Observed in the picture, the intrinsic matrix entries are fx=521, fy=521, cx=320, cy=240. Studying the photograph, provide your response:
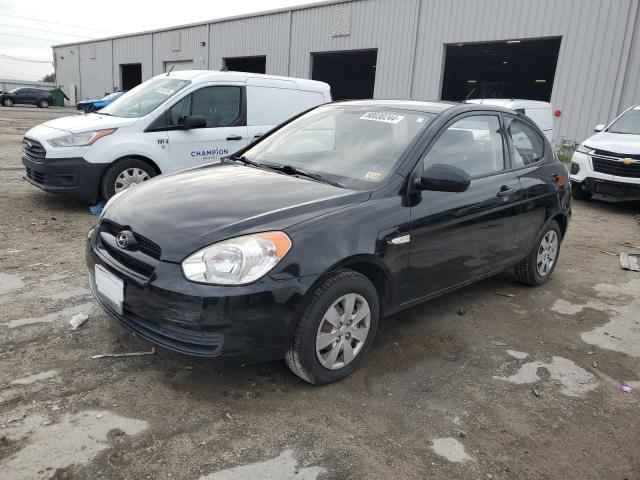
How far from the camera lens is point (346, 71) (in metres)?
29.5

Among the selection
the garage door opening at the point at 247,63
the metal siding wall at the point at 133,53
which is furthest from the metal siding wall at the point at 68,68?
the garage door opening at the point at 247,63

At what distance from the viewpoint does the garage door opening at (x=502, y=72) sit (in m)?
24.4

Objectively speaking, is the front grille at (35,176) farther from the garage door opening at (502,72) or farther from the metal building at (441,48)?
the garage door opening at (502,72)

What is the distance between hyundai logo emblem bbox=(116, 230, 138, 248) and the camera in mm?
2899

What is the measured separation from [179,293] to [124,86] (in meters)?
40.9

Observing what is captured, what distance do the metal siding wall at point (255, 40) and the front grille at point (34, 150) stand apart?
17797 mm

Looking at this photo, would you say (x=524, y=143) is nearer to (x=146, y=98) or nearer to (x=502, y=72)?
(x=146, y=98)

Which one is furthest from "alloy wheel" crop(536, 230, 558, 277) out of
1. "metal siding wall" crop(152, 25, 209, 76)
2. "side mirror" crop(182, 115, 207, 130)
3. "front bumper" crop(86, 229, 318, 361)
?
"metal siding wall" crop(152, 25, 209, 76)

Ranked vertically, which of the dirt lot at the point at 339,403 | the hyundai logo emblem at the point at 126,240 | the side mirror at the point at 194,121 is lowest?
the dirt lot at the point at 339,403

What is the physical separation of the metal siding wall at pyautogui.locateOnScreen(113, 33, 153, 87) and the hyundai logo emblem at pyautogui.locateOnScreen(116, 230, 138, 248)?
33.3 m

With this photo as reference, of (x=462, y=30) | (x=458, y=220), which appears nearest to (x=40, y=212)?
(x=458, y=220)

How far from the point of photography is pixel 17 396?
2770 mm

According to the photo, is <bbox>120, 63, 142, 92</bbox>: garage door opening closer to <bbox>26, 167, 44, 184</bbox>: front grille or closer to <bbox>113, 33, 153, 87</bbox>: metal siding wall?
<bbox>113, 33, 153, 87</bbox>: metal siding wall

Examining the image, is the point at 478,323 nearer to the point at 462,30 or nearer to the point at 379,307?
the point at 379,307
